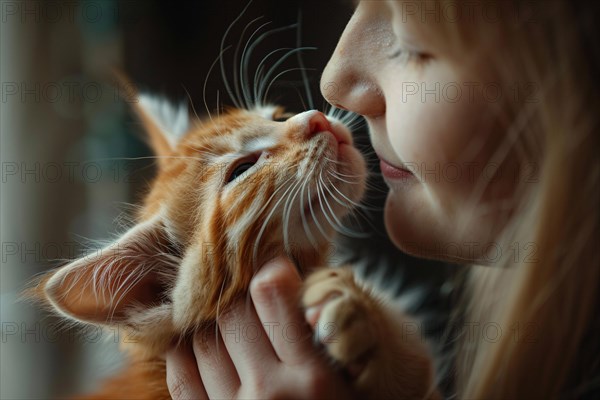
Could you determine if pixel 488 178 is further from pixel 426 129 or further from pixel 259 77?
pixel 259 77

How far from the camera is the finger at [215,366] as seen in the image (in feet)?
1.94

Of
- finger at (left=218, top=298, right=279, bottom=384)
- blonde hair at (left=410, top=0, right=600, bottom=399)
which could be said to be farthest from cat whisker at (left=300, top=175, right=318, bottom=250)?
blonde hair at (left=410, top=0, right=600, bottom=399)

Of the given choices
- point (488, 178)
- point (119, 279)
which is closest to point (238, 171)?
point (119, 279)

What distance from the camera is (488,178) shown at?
1.84 ft

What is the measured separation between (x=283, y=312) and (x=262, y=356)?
58 millimetres

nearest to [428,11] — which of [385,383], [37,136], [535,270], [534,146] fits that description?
[534,146]

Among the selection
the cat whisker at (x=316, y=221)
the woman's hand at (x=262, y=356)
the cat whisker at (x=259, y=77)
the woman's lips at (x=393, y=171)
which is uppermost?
the cat whisker at (x=259, y=77)

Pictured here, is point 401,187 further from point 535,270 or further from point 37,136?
point 37,136

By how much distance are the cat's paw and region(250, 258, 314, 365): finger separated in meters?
0.01

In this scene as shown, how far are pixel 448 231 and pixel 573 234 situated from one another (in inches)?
5.5

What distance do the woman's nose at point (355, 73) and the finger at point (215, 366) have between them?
308 mm

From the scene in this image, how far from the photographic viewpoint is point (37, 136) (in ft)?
2.33

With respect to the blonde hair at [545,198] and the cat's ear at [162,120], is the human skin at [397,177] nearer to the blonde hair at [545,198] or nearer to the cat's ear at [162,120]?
Result: the blonde hair at [545,198]

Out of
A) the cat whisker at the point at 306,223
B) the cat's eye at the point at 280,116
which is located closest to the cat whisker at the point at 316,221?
the cat whisker at the point at 306,223
